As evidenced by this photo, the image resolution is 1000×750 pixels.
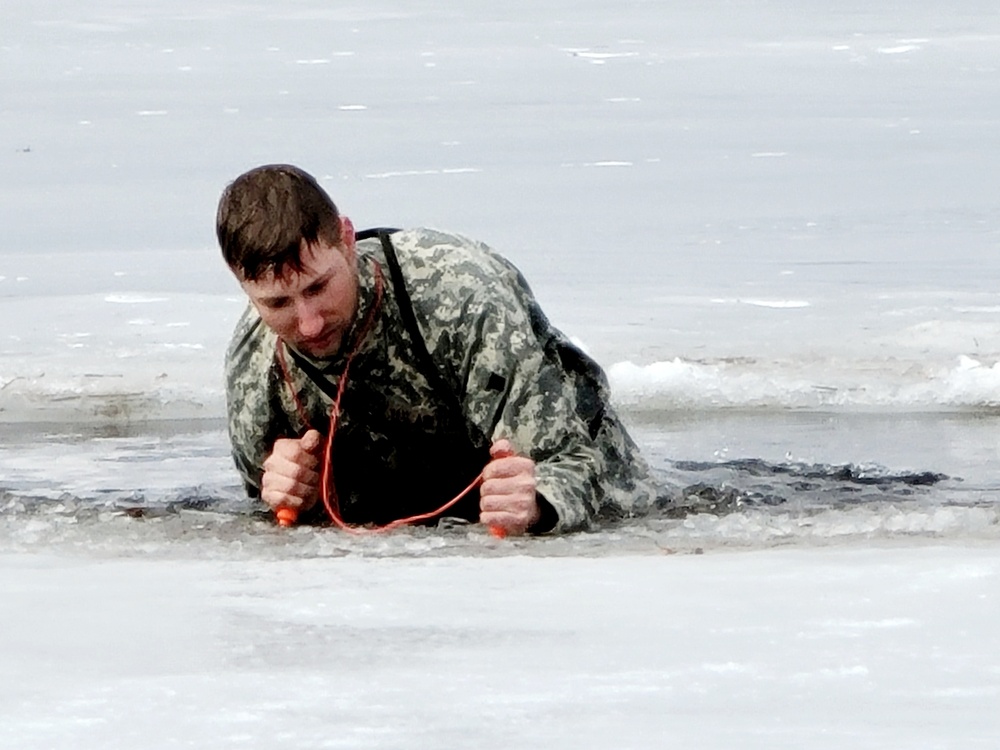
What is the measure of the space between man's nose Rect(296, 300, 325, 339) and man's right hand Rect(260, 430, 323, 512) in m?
0.37

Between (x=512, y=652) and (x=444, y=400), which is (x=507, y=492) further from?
(x=512, y=652)

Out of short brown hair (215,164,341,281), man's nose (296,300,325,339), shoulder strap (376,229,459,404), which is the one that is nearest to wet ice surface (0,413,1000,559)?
shoulder strap (376,229,459,404)

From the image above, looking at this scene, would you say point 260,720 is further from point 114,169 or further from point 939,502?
point 114,169

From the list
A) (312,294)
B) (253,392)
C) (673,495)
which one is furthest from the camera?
(673,495)

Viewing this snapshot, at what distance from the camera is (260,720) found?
286cm

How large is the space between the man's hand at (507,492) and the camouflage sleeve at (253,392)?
65cm

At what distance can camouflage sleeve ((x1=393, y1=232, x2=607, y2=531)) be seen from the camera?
4504 millimetres

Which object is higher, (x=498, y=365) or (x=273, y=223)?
(x=273, y=223)

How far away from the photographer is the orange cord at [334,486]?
4.53 metres

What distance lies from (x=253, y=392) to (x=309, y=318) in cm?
54

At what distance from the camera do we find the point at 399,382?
184 inches

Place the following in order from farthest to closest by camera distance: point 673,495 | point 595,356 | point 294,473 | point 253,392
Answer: point 595,356 → point 673,495 → point 253,392 → point 294,473

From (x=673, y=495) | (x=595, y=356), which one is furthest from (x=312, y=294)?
(x=595, y=356)

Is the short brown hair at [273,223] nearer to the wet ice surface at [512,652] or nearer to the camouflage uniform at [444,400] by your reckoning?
the camouflage uniform at [444,400]
